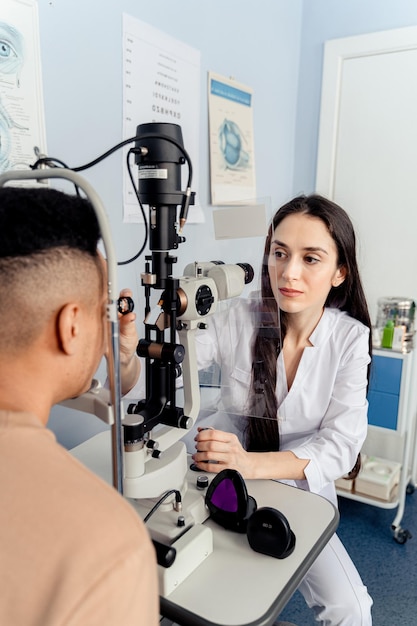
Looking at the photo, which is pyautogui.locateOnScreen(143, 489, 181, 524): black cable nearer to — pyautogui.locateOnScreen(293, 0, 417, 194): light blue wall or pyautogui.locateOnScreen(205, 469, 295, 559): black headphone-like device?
pyautogui.locateOnScreen(205, 469, 295, 559): black headphone-like device

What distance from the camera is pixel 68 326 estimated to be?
0.63 m

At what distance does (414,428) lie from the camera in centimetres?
250

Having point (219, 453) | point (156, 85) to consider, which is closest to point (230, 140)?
point (156, 85)

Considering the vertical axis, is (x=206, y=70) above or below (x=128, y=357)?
above

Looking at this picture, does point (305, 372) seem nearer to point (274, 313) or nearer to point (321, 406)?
point (321, 406)

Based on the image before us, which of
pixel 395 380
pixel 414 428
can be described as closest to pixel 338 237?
pixel 395 380

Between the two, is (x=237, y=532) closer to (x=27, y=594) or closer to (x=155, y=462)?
(x=155, y=462)

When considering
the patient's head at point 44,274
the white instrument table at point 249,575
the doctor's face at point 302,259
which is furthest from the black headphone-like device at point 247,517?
the doctor's face at point 302,259

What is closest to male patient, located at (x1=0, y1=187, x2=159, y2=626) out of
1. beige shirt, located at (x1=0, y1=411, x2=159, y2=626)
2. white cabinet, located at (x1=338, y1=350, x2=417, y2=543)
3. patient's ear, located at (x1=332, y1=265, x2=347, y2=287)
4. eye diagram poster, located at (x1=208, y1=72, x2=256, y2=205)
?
beige shirt, located at (x1=0, y1=411, x2=159, y2=626)

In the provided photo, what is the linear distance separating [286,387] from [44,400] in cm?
86

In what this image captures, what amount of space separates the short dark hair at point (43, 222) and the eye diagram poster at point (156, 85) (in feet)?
3.15

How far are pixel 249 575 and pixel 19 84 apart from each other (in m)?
1.19

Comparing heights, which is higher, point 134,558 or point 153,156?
point 153,156

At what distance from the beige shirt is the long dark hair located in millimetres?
706
